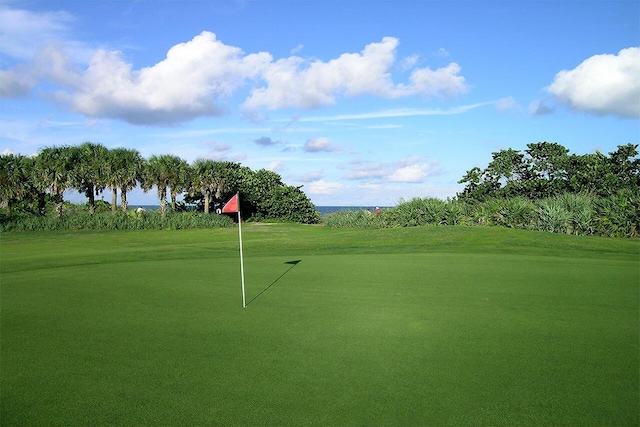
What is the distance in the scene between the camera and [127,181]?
36750 mm

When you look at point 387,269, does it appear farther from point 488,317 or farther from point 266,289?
point 488,317

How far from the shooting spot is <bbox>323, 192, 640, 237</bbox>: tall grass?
22.9 metres

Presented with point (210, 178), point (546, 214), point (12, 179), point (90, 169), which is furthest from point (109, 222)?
point (546, 214)

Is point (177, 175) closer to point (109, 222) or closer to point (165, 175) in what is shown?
point (165, 175)

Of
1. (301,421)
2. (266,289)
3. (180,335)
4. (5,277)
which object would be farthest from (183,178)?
(301,421)

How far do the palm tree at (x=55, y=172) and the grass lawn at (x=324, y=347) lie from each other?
24580mm

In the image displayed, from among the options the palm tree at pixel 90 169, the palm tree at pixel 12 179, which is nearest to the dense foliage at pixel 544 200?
the palm tree at pixel 90 169

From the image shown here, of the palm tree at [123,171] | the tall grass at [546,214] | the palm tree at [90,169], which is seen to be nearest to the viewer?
the tall grass at [546,214]

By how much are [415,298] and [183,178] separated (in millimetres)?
34726

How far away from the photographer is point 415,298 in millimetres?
8242

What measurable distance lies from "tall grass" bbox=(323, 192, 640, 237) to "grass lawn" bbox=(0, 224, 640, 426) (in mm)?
12993

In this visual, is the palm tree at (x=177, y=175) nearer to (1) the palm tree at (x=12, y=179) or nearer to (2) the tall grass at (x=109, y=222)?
(2) the tall grass at (x=109, y=222)

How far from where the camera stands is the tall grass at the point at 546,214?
75.1 ft

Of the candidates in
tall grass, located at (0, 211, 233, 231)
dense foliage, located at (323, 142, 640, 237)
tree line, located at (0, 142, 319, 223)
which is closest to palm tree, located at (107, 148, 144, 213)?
tree line, located at (0, 142, 319, 223)
